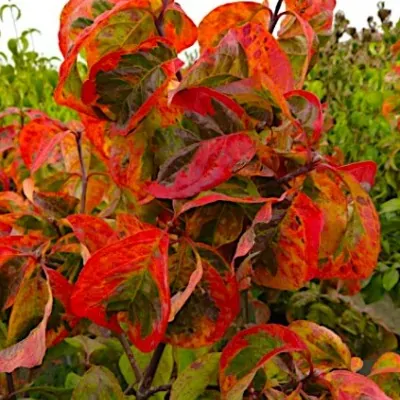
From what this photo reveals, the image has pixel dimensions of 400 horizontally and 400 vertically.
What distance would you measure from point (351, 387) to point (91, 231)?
0.28 m

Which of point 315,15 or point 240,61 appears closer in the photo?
point 240,61

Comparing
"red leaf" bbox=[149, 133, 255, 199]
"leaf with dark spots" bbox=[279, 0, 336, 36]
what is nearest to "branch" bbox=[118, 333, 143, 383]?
"red leaf" bbox=[149, 133, 255, 199]

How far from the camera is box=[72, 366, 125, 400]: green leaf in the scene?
0.78m

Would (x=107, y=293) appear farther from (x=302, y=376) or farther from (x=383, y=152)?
(x=383, y=152)

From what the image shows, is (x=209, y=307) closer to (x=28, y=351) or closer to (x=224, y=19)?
(x=28, y=351)

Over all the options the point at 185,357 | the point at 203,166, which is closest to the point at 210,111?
the point at 203,166

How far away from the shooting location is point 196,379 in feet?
2.42

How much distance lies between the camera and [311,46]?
726 mm

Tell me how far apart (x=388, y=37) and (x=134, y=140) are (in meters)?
2.38

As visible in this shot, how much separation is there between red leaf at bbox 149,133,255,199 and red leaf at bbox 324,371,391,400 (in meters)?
0.21

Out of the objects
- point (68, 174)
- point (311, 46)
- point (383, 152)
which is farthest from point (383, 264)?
point (311, 46)

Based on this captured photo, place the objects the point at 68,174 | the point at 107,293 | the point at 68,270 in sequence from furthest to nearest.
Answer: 1. the point at 68,174
2. the point at 68,270
3. the point at 107,293

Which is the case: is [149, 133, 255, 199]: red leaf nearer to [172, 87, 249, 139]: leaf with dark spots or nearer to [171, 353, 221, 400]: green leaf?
[172, 87, 249, 139]: leaf with dark spots

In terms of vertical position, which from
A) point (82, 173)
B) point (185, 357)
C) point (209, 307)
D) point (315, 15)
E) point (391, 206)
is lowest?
point (391, 206)
